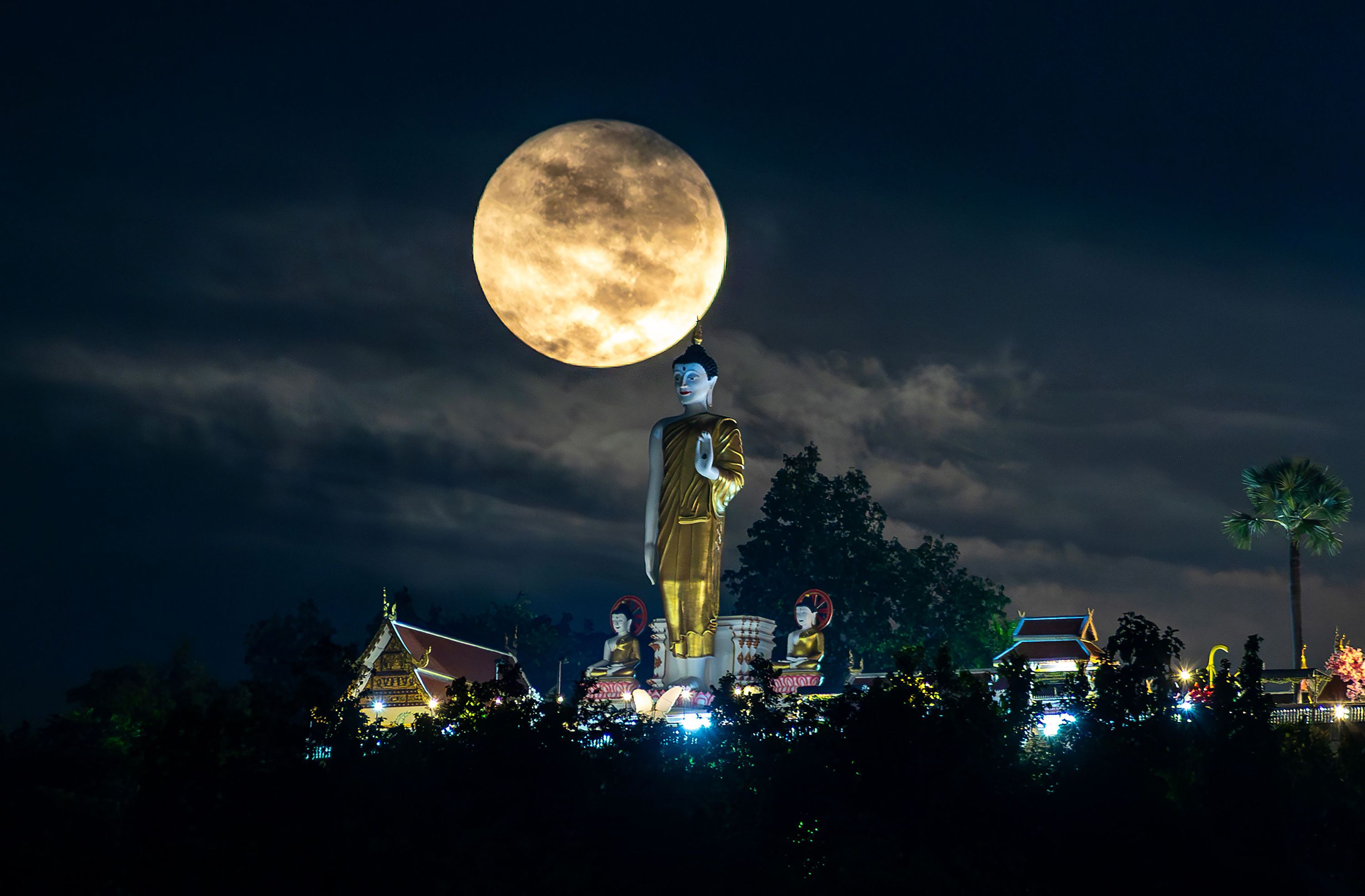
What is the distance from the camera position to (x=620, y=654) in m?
42.8

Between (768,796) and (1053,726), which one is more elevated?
(1053,726)

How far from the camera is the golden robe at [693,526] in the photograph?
3675cm

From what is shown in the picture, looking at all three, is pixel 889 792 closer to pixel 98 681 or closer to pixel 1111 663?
pixel 1111 663

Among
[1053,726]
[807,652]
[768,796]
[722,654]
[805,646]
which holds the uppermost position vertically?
[805,646]

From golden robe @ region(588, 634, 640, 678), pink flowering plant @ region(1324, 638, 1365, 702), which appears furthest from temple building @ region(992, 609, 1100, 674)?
golden robe @ region(588, 634, 640, 678)

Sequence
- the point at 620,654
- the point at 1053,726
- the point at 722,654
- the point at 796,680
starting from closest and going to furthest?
the point at 1053,726
the point at 722,654
the point at 796,680
the point at 620,654

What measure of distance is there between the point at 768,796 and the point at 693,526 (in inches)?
842

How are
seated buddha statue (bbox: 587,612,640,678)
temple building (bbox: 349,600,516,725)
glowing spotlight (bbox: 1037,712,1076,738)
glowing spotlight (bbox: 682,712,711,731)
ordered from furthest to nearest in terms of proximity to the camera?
temple building (bbox: 349,600,516,725), seated buddha statue (bbox: 587,612,640,678), glowing spotlight (bbox: 682,712,711,731), glowing spotlight (bbox: 1037,712,1076,738)

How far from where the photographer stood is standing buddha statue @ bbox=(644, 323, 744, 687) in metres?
36.7

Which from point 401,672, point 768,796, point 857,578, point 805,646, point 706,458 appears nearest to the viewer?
point 768,796

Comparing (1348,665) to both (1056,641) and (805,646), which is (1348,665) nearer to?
(1056,641)

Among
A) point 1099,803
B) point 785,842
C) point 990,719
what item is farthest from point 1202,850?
point 785,842

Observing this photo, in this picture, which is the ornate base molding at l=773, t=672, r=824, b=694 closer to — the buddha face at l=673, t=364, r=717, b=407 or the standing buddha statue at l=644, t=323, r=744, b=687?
the standing buddha statue at l=644, t=323, r=744, b=687

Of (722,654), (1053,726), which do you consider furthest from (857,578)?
(1053,726)
